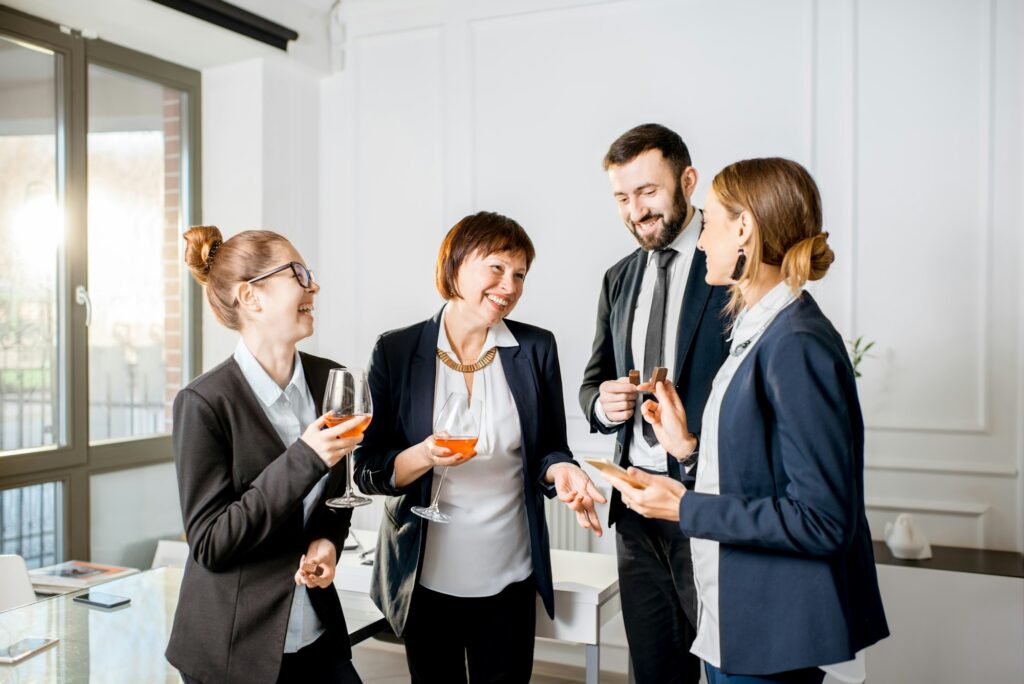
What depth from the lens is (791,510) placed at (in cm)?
136

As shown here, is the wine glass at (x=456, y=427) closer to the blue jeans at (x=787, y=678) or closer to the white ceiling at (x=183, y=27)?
the blue jeans at (x=787, y=678)

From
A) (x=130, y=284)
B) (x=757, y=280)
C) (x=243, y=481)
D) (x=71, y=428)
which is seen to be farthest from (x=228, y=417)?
(x=130, y=284)

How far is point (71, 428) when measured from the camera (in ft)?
12.2

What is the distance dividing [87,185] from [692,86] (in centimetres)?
272

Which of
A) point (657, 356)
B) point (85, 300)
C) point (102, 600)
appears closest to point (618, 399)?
point (657, 356)

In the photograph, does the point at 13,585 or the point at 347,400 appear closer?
the point at 347,400

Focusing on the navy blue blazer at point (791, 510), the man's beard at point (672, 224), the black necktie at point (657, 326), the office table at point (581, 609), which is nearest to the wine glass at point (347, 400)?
the navy blue blazer at point (791, 510)

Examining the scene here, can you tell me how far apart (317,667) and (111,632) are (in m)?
0.60

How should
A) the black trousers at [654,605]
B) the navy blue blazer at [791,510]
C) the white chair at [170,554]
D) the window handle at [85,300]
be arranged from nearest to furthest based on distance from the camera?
the navy blue blazer at [791,510], the black trousers at [654,605], the window handle at [85,300], the white chair at [170,554]

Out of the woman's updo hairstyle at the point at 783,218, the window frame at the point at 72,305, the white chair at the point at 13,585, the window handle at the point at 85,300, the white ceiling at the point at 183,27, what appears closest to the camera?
the woman's updo hairstyle at the point at 783,218

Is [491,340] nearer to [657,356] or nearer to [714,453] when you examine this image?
[657,356]

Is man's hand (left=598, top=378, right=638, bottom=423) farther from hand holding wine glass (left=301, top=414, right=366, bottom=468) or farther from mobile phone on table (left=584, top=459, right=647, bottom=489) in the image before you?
hand holding wine glass (left=301, top=414, right=366, bottom=468)

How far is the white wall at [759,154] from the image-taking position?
3.20 meters

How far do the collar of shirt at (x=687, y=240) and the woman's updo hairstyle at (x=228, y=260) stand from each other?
41.3 inches
